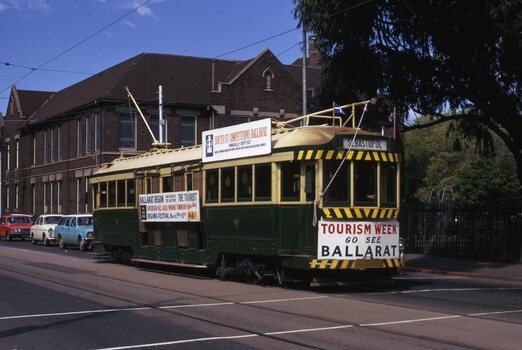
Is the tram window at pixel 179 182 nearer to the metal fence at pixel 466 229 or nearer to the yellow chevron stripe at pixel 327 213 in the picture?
the yellow chevron stripe at pixel 327 213

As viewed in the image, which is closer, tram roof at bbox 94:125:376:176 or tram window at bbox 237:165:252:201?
tram roof at bbox 94:125:376:176

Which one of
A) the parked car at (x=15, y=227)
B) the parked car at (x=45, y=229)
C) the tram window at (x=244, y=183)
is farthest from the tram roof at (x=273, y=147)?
the parked car at (x=15, y=227)

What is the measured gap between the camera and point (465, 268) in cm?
2162

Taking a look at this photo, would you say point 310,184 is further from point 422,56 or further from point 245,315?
point 422,56

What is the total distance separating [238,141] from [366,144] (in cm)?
302

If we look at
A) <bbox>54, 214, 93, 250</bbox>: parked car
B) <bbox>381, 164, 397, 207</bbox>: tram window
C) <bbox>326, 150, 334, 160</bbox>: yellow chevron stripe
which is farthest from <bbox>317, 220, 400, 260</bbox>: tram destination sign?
<bbox>54, 214, 93, 250</bbox>: parked car

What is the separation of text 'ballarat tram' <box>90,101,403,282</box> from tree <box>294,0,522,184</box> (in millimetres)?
8207

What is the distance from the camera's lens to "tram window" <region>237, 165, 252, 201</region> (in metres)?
15.6

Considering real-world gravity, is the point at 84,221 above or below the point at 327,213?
below

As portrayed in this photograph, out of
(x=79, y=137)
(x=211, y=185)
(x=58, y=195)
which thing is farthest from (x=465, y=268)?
(x=58, y=195)

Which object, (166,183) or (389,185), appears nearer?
(389,185)

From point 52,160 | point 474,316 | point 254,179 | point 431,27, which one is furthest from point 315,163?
point 52,160

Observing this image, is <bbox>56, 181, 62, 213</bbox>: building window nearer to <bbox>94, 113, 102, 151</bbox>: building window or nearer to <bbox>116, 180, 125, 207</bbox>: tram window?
<bbox>94, 113, 102, 151</bbox>: building window

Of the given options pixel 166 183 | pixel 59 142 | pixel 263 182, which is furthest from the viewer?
pixel 59 142
